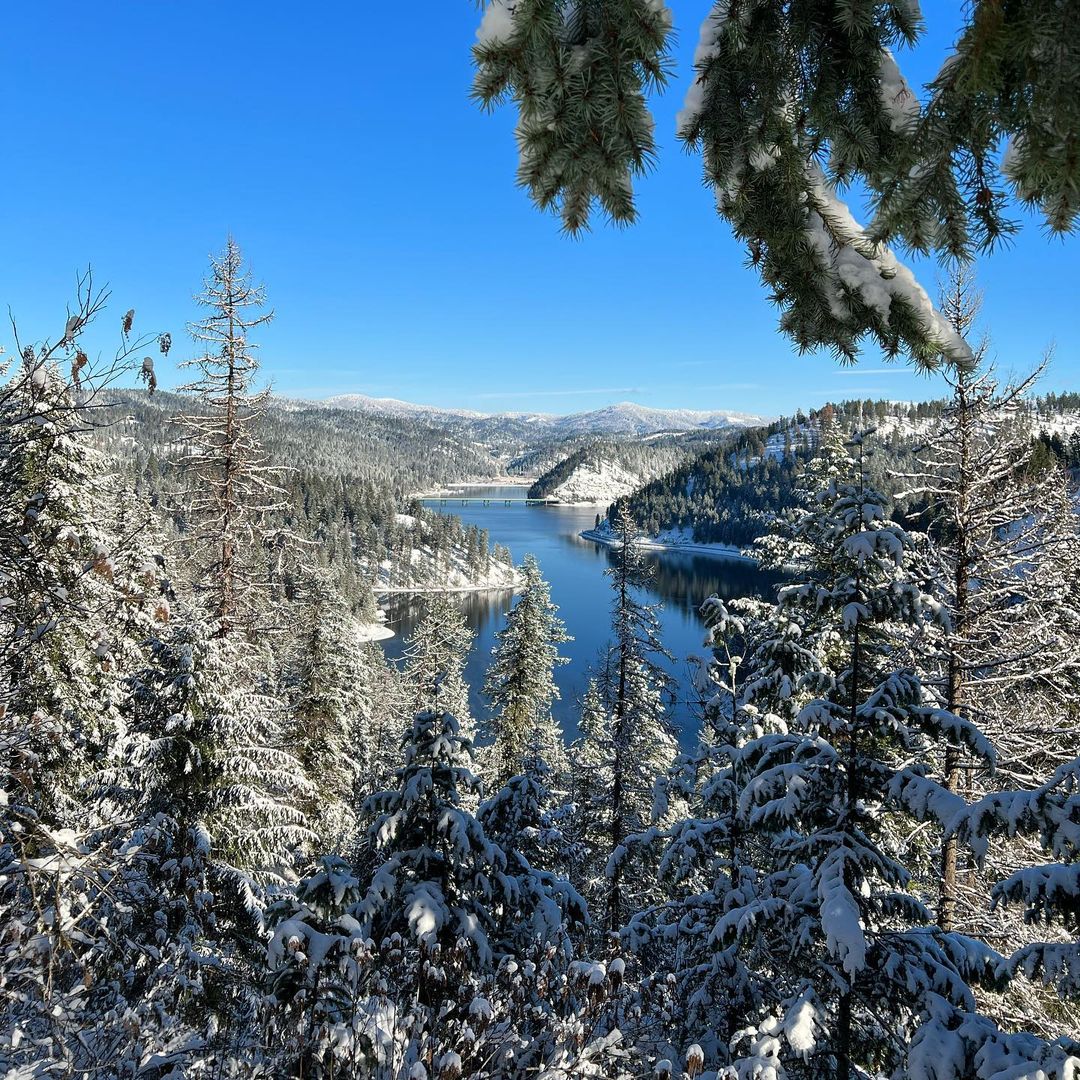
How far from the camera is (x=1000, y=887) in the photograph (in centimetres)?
323

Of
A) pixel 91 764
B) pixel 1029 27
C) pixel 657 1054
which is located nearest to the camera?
pixel 1029 27

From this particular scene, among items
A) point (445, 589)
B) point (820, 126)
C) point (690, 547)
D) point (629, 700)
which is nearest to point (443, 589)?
point (445, 589)

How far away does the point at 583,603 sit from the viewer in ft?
245

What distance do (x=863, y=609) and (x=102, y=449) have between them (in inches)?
526

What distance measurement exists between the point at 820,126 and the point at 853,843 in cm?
425

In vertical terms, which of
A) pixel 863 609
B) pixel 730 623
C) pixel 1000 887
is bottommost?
pixel 1000 887

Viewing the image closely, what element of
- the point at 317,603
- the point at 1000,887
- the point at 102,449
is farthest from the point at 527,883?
the point at 317,603

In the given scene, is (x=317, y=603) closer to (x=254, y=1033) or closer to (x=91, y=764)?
(x=91, y=764)

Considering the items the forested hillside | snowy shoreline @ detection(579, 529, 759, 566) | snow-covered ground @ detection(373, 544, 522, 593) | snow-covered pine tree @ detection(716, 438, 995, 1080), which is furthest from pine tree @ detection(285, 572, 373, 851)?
the forested hillside

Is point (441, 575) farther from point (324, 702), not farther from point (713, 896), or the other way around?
point (713, 896)

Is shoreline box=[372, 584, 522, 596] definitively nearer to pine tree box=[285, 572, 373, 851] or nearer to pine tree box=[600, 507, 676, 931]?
pine tree box=[285, 572, 373, 851]

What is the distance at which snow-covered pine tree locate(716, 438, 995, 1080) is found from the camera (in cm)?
381

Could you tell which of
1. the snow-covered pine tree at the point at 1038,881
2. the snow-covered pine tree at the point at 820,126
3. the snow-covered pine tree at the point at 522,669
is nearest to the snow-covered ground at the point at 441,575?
the snow-covered pine tree at the point at 522,669

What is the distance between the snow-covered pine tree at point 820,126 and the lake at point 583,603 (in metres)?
26.3
